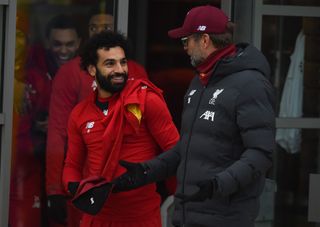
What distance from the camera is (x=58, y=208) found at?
20.7 ft

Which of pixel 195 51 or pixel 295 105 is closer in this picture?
pixel 195 51

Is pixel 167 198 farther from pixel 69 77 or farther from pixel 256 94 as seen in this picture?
pixel 256 94

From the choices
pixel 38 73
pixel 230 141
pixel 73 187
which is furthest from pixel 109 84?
pixel 38 73

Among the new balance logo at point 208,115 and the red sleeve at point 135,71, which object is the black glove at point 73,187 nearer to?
the new balance logo at point 208,115

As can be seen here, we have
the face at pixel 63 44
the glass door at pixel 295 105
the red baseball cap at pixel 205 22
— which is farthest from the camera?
the glass door at pixel 295 105

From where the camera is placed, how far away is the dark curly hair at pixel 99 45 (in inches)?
215

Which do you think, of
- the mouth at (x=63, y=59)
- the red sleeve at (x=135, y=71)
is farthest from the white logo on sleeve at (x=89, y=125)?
the mouth at (x=63, y=59)

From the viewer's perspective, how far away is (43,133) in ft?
22.5

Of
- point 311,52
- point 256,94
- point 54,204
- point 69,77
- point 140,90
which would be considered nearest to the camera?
point 256,94

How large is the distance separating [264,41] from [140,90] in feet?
7.02

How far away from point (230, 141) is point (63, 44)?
2.77m

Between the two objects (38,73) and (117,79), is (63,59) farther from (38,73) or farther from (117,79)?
(117,79)

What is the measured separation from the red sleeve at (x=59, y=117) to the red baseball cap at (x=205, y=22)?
2197 mm

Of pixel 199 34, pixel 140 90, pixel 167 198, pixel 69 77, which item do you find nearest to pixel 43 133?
pixel 69 77
